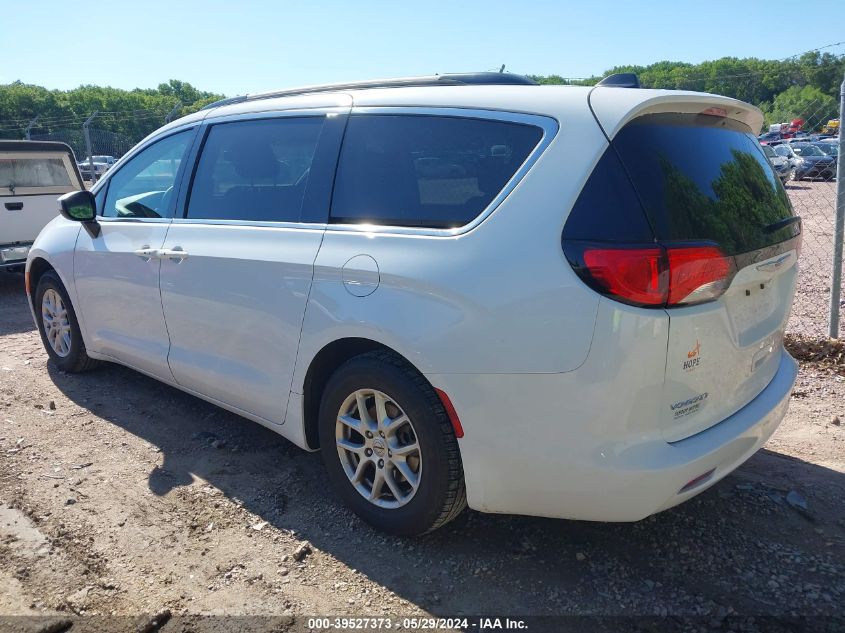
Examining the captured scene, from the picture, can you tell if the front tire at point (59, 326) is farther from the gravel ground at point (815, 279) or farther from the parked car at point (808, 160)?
the parked car at point (808, 160)

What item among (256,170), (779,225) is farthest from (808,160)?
(256,170)

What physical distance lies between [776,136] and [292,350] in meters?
51.8

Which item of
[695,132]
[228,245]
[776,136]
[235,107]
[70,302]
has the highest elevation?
[235,107]

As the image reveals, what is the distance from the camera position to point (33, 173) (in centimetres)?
879

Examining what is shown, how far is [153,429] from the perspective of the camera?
414cm

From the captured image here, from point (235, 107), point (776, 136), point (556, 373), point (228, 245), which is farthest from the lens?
point (776, 136)

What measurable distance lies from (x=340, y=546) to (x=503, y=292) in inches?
55.4

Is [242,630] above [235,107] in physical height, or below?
below

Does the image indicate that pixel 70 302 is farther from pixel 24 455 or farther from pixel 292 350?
pixel 292 350

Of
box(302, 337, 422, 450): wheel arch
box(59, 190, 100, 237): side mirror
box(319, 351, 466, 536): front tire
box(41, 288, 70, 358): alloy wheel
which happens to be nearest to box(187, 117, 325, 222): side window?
box(302, 337, 422, 450): wheel arch

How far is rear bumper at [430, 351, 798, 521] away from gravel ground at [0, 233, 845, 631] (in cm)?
40

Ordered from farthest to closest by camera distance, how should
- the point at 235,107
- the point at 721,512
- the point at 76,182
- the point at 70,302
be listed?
the point at 76,182 < the point at 70,302 < the point at 235,107 < the point at 721,512

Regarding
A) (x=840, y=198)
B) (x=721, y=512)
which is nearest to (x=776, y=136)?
(x=840, y=198)

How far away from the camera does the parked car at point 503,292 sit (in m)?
2.24
